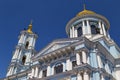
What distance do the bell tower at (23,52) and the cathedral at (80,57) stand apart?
4.48m

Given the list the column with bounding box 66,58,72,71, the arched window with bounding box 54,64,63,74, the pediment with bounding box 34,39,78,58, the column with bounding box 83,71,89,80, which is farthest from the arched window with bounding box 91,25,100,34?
the column with bounding box 83,71,89,80

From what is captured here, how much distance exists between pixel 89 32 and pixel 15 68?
16016 millimetres

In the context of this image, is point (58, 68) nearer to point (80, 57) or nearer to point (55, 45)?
point (80, 57)

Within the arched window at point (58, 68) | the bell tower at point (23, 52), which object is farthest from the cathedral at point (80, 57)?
the bell tower at point (23, 52)

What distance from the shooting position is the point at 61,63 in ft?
82.5

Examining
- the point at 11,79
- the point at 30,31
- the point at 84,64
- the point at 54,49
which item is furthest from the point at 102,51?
the point at 30,31

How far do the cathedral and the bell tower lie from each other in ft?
14.7

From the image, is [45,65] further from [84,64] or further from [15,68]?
[15,68]

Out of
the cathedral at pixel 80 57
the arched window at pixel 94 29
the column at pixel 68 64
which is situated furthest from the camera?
the arched window at pixel 94 29

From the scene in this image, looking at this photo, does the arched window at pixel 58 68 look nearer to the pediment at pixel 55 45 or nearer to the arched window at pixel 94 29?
the pediment at pixel 55 45

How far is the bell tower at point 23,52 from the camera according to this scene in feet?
123

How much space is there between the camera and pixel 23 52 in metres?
40.9

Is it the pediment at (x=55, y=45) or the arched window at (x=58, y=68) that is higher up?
the pediment at (x=55, y=45)

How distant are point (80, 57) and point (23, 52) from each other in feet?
→ 66.6
